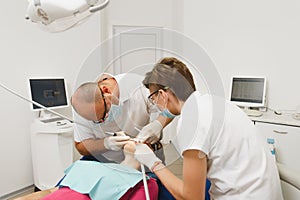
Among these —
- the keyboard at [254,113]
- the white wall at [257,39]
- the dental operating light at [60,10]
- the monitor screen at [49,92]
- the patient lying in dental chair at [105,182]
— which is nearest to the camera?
the dental operating light at [60,10]

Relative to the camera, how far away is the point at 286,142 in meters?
2.08

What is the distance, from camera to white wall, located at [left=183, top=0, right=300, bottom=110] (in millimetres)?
2418

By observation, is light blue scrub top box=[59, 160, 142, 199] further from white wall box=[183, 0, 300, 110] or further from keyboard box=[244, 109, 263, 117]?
white wall box=[183, 0, 300, 110]

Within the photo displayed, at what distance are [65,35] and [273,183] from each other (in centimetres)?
224

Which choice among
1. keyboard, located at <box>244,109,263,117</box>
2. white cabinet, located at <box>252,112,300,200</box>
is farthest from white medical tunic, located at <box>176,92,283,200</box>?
keyboard, located at <box>244,109,263,117</box>

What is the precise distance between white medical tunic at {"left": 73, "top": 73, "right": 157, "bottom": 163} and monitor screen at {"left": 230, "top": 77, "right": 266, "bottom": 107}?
1.86m

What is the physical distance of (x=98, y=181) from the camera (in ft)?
2.97

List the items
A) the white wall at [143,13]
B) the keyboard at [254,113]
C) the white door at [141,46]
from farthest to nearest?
the white wall at [143,13] → the keyboard at [254,113] → the white door at [141,46]

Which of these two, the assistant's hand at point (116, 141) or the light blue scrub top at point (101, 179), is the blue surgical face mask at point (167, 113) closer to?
the assistant's hand at point (116, 141)

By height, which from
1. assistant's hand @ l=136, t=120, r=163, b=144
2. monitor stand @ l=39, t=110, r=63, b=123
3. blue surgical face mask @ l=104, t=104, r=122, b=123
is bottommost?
monitor stand @ l=39, t=110, r=63, b=123

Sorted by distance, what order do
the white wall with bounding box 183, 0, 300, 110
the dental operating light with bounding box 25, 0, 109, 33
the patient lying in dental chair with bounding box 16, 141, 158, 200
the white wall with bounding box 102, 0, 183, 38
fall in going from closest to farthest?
the dental operating light with bounding box 25, 0, 109, 33
the patient lying in dental chair with bounding box 16, 141, 158, 200
the white wall with bounding box 183, 0, 300, 110
the white wall with bounding box 102, 0, 183, 38

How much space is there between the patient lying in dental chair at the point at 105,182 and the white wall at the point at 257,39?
1.96 metres

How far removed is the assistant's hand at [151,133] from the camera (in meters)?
0.83

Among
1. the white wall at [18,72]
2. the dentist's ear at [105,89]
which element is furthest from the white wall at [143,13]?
the dentist's ear at [105,89]
